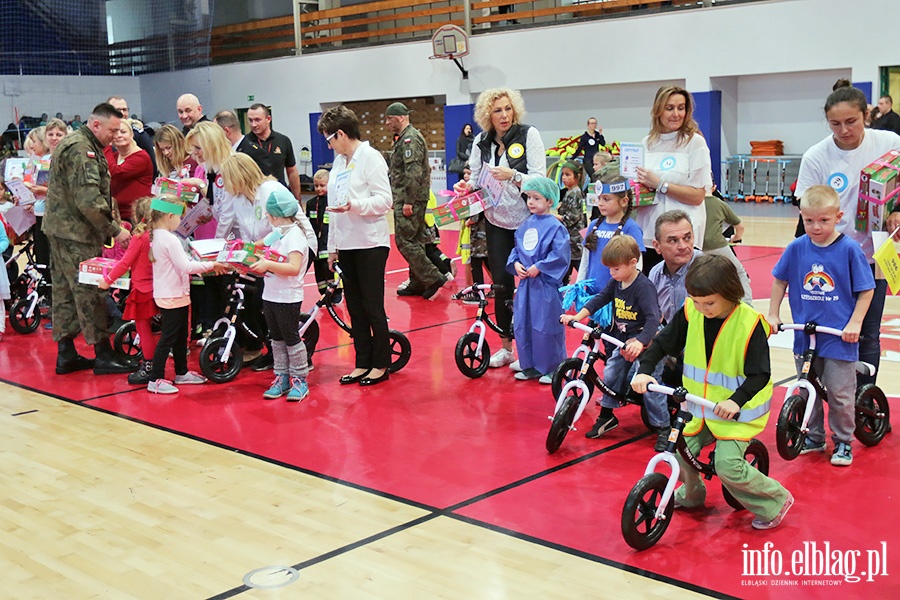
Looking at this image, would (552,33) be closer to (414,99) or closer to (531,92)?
(531,92)

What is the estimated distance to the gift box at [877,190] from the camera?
4020 mm

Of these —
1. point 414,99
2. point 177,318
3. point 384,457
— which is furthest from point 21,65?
point 384,457

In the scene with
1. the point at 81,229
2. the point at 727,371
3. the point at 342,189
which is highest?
the point at 342,189

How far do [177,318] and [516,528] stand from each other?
299 centimetres

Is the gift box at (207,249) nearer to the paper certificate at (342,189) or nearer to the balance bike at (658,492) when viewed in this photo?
the paper certificate at (342,189)

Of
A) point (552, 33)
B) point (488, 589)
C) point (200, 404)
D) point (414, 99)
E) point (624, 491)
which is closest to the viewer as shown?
point (488, 589)

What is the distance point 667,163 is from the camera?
469 centimetres

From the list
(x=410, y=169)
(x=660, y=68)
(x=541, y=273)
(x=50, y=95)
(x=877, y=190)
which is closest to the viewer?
(x=877, y=190)

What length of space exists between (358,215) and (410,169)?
251 centimetres

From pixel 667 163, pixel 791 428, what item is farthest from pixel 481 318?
pixel 791 428

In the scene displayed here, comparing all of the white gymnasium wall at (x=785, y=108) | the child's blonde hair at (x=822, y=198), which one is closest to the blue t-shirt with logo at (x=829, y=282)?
the child's blonde hair at (x=822, y=198)

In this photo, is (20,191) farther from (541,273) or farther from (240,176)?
(541,273)

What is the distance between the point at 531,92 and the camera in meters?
18.1

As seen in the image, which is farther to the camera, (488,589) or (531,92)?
(531,92)
